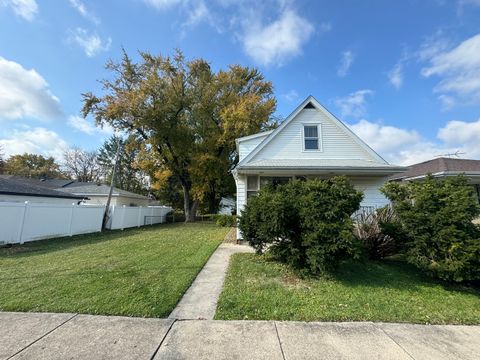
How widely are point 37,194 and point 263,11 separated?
1618 cm

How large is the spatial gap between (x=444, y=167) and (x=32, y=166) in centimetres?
5767

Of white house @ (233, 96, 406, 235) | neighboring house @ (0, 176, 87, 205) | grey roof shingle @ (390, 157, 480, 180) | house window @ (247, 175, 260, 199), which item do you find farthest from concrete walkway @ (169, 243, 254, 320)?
grey roof shingle @ (390, 157, 480, 180)

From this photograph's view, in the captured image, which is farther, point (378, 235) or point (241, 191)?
point (241, 191)

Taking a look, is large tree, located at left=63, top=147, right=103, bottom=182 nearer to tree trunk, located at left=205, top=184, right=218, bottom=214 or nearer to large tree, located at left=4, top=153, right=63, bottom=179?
large tree, located at left=4, top=153, right=63, bottom=179

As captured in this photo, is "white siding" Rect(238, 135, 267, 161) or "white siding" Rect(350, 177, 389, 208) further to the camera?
"white siding" Rect(238, 135, 267, 161)

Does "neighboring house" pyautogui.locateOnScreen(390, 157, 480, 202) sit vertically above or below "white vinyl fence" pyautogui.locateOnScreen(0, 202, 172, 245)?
above

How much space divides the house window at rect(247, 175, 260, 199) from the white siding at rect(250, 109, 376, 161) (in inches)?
40.1

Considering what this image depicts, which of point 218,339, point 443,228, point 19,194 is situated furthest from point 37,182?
point 443,228

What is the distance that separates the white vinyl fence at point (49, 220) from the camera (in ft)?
30.5

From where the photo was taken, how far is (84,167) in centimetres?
4969

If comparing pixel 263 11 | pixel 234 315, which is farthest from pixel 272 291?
pixel 263 11

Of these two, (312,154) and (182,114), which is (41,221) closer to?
(312,154)

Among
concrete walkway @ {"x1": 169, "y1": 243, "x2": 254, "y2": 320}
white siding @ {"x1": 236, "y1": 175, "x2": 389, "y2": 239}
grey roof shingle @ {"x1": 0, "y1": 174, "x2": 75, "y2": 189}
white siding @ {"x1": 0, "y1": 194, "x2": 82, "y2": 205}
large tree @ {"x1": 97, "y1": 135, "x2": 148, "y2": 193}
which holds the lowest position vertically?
concrete walkway @ {"x1": 169, "y1": 243, "x2": 254, "y2": 320}

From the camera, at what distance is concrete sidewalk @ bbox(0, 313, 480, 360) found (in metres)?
2.95
